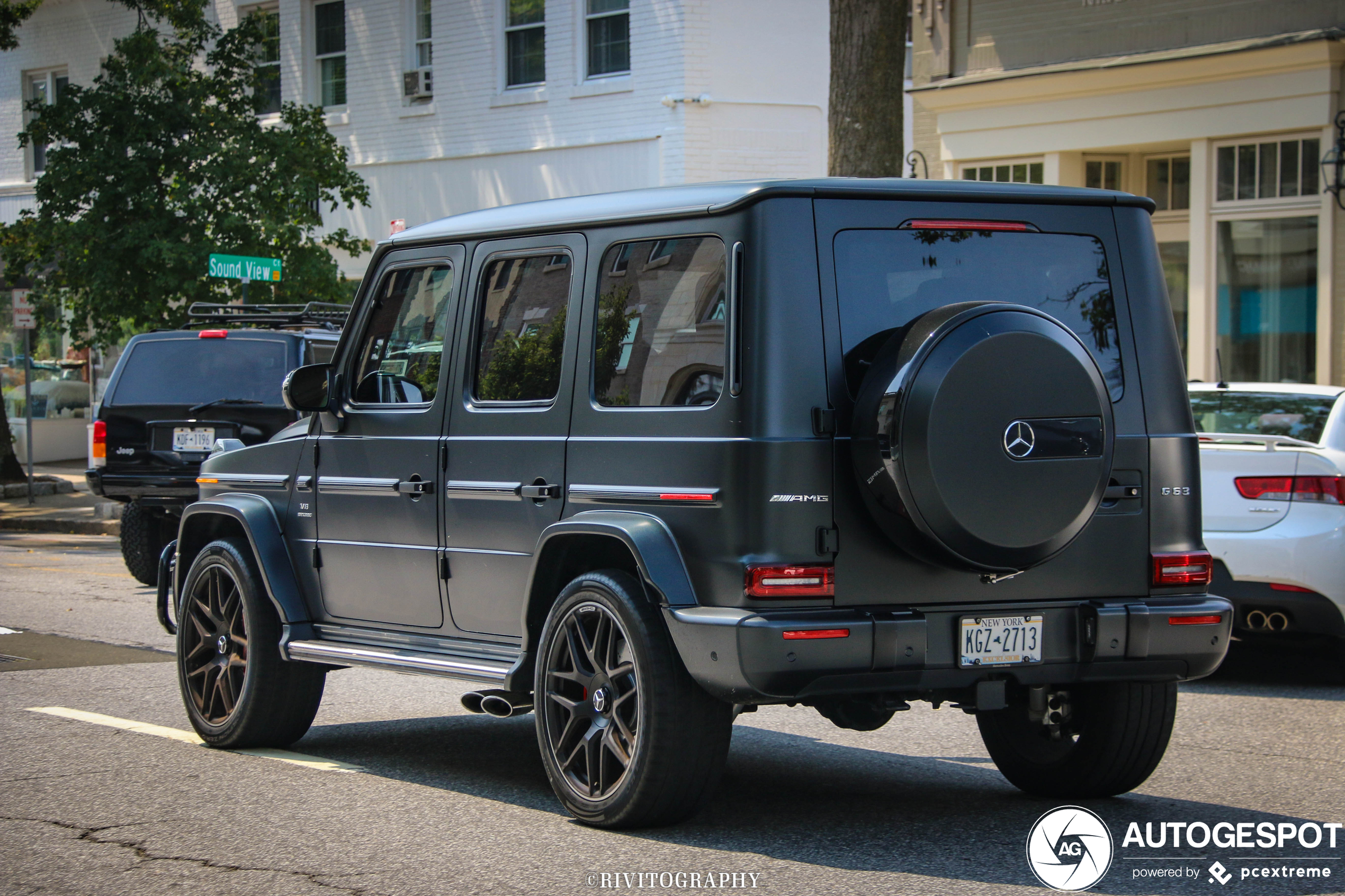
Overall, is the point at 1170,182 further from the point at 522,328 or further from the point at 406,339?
the point at 522,328

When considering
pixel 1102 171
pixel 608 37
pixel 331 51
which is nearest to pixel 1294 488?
pixel 1102 171

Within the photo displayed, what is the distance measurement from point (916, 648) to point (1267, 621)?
441cm

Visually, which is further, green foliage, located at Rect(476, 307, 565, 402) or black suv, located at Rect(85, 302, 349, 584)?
black suv, located at Rect(85, 302, 349, 584)

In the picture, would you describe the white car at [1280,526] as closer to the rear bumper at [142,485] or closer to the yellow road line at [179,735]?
the yellow road line at [179,735]

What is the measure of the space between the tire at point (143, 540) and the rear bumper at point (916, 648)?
368 inches

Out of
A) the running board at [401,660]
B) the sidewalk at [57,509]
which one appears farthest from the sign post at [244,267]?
the running board at [401,660]

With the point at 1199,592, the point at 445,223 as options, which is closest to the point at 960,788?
the point at 1199,592

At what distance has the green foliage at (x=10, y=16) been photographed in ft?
77.7

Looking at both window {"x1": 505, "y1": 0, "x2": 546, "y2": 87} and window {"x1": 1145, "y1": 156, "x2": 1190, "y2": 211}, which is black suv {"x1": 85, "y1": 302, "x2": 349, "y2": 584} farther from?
window {"x1": 505, "y1": 0, "x2": 546, "y2": 87}

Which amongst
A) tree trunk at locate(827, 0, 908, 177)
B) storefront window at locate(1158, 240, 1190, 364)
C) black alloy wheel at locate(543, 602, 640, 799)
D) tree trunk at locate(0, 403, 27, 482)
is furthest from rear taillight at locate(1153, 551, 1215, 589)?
tree trunk at locate(0, 403, 27, 482)

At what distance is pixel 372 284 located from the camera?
6.99 m

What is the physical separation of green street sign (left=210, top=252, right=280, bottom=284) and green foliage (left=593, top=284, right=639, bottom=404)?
13524 mm

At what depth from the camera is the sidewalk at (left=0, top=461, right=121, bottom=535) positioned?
20.2m

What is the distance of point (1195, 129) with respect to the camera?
17047mm
